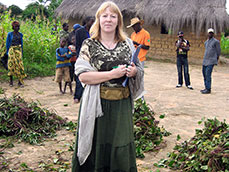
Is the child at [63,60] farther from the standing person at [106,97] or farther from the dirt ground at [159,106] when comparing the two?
the standing person at [106,97]

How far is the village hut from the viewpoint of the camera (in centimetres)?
1214

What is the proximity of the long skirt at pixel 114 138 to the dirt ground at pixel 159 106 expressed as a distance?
3.05 feet

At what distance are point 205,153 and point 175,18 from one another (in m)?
10.4

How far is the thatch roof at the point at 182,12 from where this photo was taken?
1206 cm

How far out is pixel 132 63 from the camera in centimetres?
239

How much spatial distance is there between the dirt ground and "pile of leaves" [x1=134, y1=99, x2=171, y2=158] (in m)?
0.13

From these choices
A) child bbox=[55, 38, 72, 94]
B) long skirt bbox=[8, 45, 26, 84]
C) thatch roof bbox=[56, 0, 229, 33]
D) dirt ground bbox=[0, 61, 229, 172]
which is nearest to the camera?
dirt ground bbox=[0, 61, 229, 172]

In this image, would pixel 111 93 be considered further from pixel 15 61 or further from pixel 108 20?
pixel 15 61

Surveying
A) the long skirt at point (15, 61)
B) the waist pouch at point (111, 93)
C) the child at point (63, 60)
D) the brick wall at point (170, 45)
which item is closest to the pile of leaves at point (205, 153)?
the waist pouch at point (111, 93)

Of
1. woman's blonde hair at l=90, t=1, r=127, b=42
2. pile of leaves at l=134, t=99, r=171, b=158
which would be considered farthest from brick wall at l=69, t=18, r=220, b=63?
woman's blonde hair at l=90, t=1, r=127, b=42

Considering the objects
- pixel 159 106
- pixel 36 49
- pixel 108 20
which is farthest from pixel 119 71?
pixel 36 49

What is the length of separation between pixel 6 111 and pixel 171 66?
9.06 metres

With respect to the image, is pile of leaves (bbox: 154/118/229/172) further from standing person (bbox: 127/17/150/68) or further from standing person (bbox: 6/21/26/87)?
standing person (bbox: 6/21/26/87)

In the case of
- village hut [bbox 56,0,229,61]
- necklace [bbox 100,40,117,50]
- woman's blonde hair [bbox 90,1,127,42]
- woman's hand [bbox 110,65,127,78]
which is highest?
village hut [bbox 56,0,229,61]
